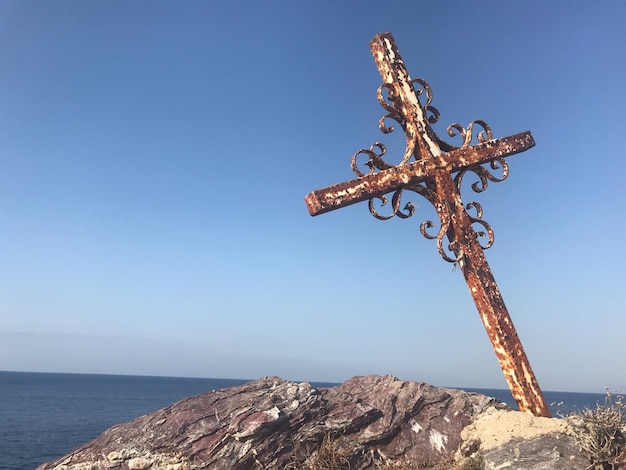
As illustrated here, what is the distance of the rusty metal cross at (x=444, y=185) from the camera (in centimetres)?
573

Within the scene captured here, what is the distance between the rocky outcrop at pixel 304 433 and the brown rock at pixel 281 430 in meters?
0.01

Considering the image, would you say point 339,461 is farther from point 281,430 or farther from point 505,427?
point 505,427

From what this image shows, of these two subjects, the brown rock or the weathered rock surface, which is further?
the brown rock

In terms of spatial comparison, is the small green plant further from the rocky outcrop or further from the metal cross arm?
the metal cross arm

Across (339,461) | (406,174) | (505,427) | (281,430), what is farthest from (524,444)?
(406,174)

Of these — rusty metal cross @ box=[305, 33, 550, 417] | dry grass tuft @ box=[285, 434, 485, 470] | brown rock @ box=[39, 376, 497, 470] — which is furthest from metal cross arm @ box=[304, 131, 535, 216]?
dry grass tuft @ box=[285, 434, 485, 470]

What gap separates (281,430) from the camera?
6133mm

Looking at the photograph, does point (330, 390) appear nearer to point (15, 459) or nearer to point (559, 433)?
point (559, 433)

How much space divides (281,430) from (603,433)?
11.9 feet

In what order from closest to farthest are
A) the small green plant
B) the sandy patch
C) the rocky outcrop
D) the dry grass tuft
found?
the small green plant → the sandy patch → the rocky outcrop → the dry grass tuft

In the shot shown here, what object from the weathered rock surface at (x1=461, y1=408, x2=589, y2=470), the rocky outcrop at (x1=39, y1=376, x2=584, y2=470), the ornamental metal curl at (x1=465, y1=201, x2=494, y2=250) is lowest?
the weathered rock surface at (x1=461, y1=408, x2=589, y2=470)

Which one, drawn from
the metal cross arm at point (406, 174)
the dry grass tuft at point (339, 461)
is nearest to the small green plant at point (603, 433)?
the dry grass tuft at point (339, 461)

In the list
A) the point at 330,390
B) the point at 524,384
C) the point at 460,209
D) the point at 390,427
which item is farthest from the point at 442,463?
the point at 460,209

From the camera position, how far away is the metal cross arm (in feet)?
18.8
